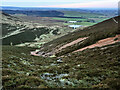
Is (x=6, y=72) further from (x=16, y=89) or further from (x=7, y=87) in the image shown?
(x=16, y=89)

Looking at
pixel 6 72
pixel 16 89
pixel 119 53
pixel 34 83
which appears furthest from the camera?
pixel 119 53

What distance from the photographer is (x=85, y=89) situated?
8.48 meters

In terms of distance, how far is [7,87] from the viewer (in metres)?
8.34

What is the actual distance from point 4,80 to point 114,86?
8.51 meters

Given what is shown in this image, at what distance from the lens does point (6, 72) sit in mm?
10992

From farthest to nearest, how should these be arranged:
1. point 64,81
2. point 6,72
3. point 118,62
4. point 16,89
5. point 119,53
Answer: point 119,53 → point 118,62 → point 6,72 → point 64,81 → point 16,89

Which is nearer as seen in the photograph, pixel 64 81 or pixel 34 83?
pixel 34 83

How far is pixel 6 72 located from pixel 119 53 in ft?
52.5

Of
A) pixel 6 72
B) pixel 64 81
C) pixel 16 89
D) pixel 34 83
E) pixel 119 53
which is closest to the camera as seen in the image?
pixel 16 89

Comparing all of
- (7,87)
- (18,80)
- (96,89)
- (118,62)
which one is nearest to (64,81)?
(96,89)

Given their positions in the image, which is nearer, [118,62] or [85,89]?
[85,89]

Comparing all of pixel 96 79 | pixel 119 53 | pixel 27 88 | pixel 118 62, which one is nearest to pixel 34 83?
pixel 27 88

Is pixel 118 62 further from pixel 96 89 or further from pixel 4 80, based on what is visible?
pixel 4 80

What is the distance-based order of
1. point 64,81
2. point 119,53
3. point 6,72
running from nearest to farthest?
1. point 64,81
2. point 6,72
3. point 119,53
